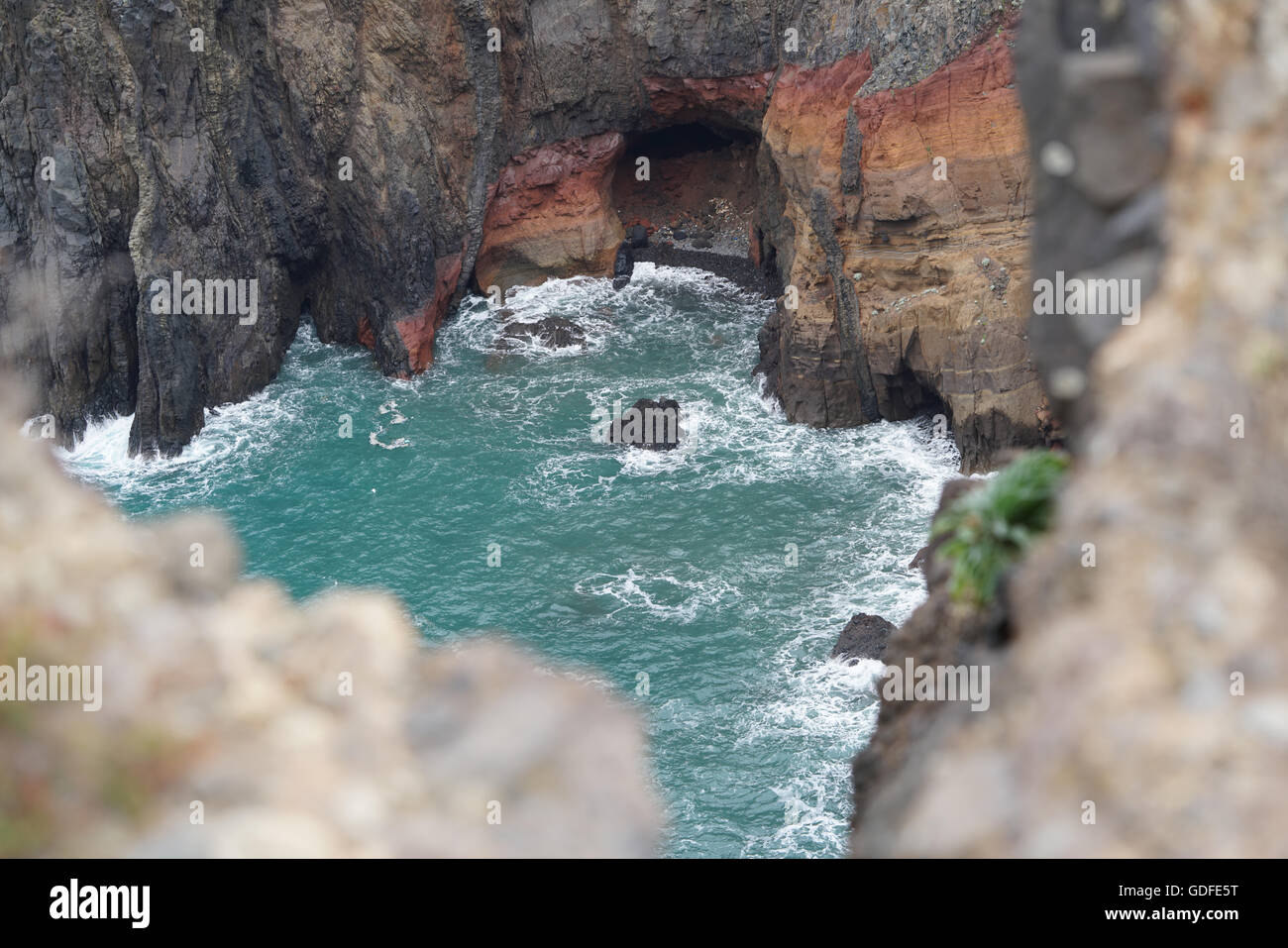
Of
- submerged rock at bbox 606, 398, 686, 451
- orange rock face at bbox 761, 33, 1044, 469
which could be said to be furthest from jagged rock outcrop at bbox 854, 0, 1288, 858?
submerged rock at bbox 606, 398, 686, 451

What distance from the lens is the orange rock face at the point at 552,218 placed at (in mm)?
58312

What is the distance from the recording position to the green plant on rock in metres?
Answer: 13.7

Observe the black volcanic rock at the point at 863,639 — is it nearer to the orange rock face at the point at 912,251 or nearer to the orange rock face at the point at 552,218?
the orange rock face at the point at 912,251

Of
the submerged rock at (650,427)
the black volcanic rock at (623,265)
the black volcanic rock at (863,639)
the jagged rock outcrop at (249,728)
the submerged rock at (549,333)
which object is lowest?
the black volcanic rock at (863,639)

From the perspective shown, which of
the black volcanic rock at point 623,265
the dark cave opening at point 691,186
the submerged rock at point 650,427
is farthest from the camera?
the dark cave opening at point 691,186

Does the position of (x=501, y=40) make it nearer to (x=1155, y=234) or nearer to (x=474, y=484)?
(x=474, y=484)

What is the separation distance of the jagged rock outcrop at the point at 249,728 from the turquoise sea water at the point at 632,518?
1911 centimetres

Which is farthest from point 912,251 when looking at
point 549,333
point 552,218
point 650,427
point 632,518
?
point 552,218

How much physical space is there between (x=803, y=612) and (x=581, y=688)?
26.1 m

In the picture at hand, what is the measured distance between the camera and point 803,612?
37.4 metres

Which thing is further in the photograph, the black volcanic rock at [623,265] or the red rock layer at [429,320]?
the black volcanic rock at [623,265]

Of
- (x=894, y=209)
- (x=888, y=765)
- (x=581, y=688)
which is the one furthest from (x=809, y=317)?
(x=581, y=688)

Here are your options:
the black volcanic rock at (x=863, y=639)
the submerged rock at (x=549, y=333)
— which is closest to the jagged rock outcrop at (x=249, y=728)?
the black volcanic rock at (x=863, y=639)

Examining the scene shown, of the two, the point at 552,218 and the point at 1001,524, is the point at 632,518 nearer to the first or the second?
the point at 552,218
